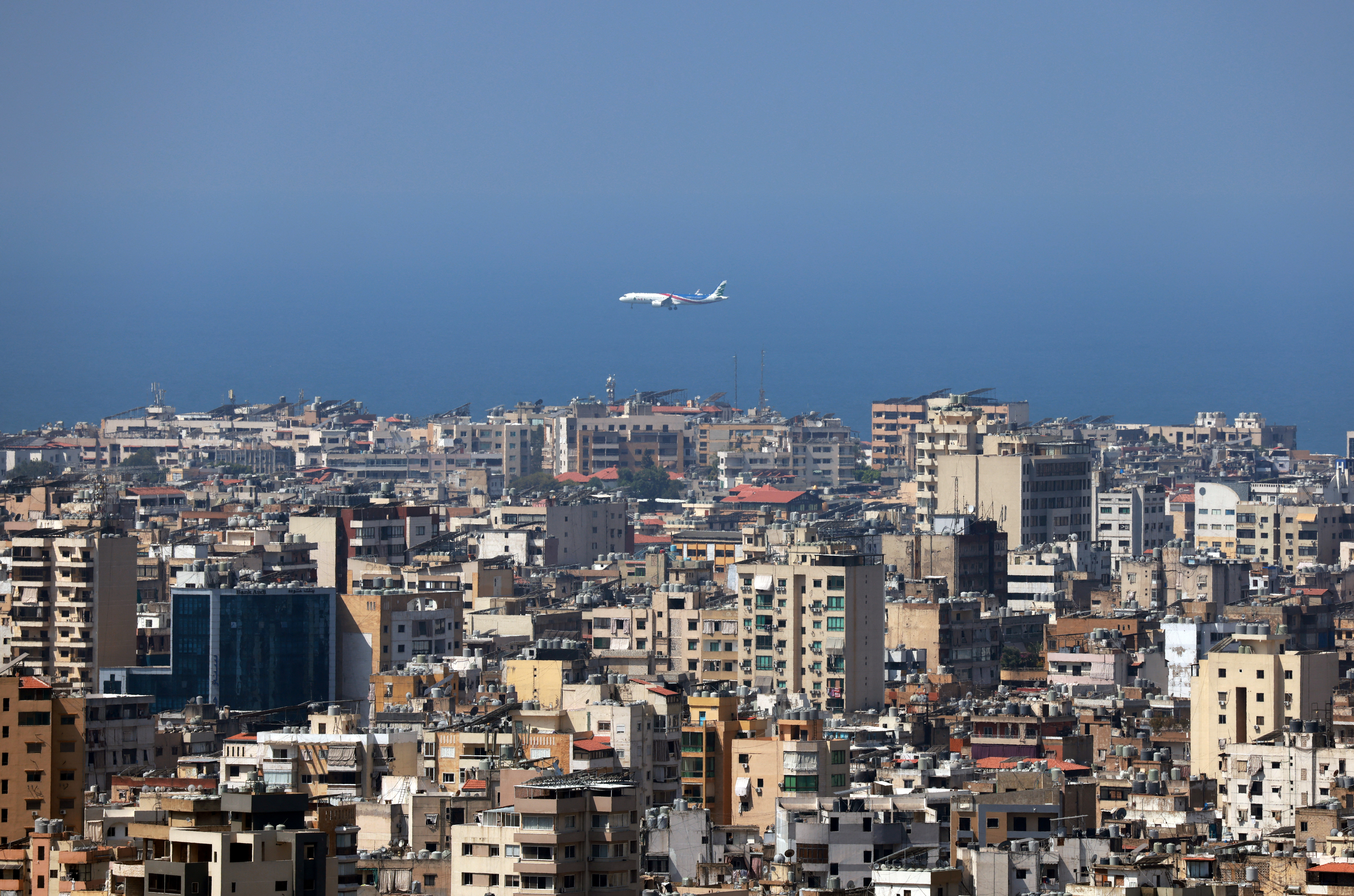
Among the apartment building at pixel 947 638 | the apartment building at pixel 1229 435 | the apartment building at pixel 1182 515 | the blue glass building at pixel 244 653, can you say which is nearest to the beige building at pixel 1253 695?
the blue glass building at pixel 244 653

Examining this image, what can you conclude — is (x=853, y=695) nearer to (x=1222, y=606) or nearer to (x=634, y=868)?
(x=1222, y=606)

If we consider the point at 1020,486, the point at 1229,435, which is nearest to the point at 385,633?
the point at 1020,486

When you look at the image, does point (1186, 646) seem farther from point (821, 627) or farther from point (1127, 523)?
point (1127, 523)

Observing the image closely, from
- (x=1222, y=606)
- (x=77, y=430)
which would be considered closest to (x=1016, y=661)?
(x=1222, y=606)

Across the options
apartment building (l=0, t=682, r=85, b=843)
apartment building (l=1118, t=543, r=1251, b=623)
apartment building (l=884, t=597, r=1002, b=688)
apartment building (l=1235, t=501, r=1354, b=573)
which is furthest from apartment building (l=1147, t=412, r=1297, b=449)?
apartment building (l=0, t=682, r=85, b=843)

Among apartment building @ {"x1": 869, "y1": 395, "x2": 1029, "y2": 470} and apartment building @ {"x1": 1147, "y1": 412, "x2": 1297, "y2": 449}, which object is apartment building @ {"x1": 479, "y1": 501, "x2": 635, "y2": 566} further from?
apartment building @ {"x1": 1147, "y1": 412, "x2": 1297, "y2": 449}

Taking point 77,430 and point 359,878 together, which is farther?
point 77,430
